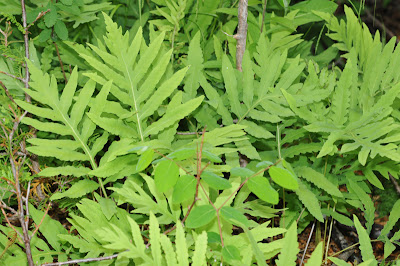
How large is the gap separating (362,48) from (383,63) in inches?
8.6

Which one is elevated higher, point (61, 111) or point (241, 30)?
point (241, 30)

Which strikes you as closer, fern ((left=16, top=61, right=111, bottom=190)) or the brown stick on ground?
fern ((left=16, top=61, right=111, bottom=190))

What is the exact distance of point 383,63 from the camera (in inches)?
68.5

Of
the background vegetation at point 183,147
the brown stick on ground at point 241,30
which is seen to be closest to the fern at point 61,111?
the background vegetation at point 183,147

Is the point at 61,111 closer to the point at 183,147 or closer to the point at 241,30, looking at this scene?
the point at 183,147

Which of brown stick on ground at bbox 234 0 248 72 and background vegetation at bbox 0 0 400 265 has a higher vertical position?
brown stick on ground at bbox 234 0 248 72

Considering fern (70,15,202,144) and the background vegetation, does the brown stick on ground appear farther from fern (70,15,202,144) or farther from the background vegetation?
fern (70,15,202,144)

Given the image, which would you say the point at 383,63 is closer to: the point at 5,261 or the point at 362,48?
the point at 362,48

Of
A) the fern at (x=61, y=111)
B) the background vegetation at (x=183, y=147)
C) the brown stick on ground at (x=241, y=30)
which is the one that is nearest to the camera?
the background vegetation at (x=183, y=147)

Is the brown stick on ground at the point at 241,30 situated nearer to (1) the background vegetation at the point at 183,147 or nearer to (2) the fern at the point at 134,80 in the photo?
(1) the background vegetation at the point at 183,147

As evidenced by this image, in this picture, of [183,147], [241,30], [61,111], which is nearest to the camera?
[183,147]

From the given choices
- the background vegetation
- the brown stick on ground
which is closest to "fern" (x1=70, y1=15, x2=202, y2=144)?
the background vegetation

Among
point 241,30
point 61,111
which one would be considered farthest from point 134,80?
point 241,30

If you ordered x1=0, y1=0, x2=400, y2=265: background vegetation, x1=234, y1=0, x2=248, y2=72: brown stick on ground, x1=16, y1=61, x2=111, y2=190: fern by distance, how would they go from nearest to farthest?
x1=0, y1=0, x2=400, y2=265: background vegetation
x1=16, y1=61, x2=111, y2=190: fern
x1=234, y1=0, x2=248, y2=72: brown stick on ground
